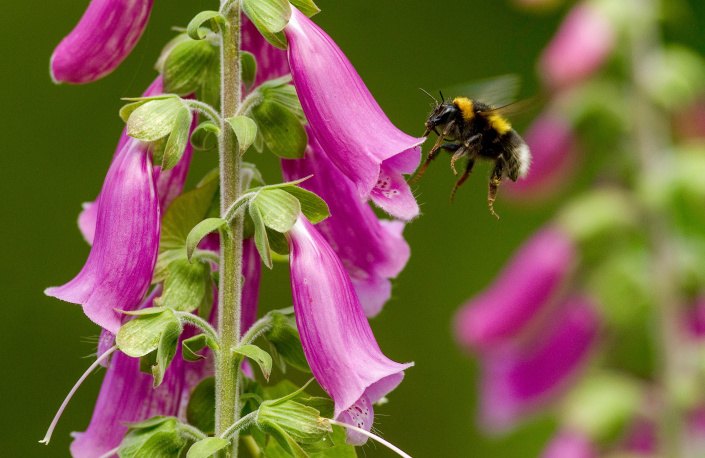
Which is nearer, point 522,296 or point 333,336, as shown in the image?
point 333,336

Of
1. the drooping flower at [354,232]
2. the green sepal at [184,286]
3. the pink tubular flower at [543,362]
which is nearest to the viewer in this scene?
the green sepal at [184,286]

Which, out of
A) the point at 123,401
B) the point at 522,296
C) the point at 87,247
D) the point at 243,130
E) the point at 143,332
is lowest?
the point at 87,247

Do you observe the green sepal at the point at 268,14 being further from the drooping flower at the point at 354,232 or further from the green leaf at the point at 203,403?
the green leaf at the point at 203,403

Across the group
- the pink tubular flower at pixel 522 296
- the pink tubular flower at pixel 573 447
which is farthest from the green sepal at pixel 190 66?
the pink tubular flower at pixel 522 296

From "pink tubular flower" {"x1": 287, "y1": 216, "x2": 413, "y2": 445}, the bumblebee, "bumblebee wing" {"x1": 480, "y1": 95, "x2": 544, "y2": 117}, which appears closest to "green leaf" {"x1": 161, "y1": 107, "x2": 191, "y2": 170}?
"pink tubular flower" {"x1": 287, "y1": 216, "x2": 413, "y2": 445}

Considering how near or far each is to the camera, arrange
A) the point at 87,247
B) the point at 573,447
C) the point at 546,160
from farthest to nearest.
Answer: the point at 87,247 < the point at 546,160 < the point at 573,447

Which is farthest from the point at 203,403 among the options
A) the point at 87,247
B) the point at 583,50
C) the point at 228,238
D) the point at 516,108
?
the point at 87,247

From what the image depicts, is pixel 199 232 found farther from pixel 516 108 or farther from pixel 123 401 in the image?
pixel 516 108

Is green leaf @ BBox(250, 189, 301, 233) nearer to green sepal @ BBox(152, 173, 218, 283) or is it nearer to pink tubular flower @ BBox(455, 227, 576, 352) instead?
green sepal @ BBox(152, 173, 218, 283)
